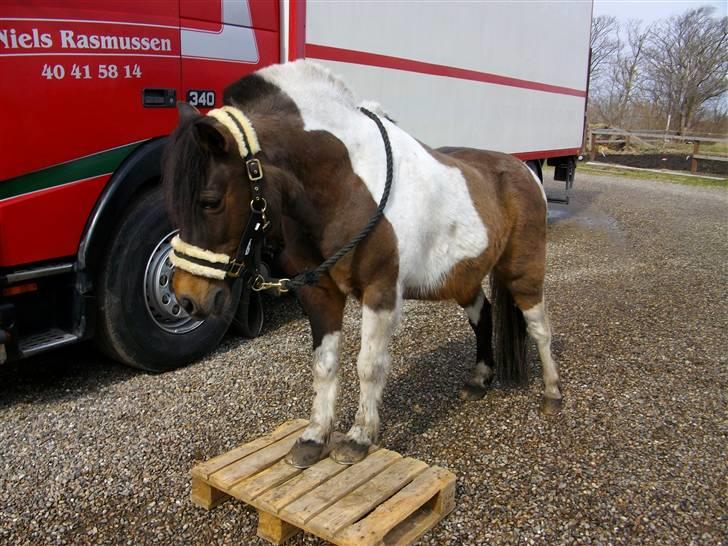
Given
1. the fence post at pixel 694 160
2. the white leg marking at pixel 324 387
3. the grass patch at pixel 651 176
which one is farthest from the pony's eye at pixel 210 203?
the fence post at pixel 694 160

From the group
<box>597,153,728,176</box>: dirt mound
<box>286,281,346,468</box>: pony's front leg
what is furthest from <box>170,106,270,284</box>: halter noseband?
<box>597,153,728,176</box>: dirt mound

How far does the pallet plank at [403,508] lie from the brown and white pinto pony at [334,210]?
1.09 feet

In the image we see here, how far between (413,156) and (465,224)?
1.51ft

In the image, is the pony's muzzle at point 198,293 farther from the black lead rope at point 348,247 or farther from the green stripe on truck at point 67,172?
the green stripe on truck at point 67,172

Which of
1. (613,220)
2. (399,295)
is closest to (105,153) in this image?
(399,295)

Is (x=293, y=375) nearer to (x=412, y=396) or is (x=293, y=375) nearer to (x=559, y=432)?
(x=412, y=396)

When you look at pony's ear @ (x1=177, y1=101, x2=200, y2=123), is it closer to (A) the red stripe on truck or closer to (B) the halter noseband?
(B) the halter noseband

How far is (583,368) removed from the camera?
4.27m

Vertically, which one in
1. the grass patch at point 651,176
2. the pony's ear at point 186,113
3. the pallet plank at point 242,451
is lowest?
the pallet plank at point 242,451

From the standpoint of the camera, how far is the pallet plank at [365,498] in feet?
7.34

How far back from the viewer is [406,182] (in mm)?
2629

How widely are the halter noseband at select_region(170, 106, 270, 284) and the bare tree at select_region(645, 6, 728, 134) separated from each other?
3517 cm

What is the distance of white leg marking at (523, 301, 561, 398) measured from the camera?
359 centimetres

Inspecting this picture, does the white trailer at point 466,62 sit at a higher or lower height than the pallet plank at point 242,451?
higher
